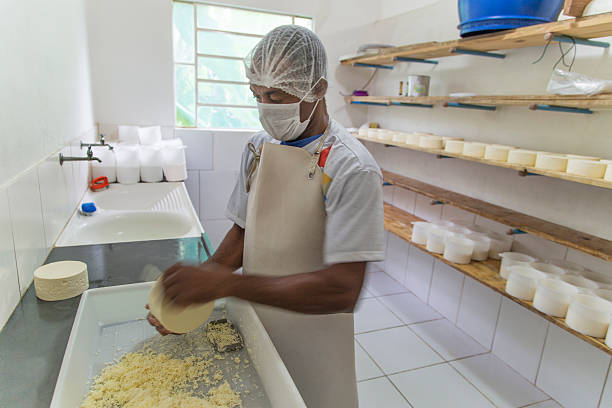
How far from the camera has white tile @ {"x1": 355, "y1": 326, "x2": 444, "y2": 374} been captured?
236 cm

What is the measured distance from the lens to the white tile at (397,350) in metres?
2.36

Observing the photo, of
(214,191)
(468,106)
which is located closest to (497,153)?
(468,106)

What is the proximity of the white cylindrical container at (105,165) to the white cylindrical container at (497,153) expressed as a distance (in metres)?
2.34

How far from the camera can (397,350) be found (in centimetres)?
249

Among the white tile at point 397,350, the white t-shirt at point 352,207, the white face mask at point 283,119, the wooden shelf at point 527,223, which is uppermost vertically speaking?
the white face mask at point 283,119

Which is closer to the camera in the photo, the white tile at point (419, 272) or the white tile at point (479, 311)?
the white tile at point (479, 311)

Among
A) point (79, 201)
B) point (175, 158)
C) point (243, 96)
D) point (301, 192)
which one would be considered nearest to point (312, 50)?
point (301, 192)

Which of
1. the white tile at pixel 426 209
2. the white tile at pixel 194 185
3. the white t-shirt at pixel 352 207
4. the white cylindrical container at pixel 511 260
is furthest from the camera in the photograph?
the white tile at pixel 194 185

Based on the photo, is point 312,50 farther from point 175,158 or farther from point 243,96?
point 243,96

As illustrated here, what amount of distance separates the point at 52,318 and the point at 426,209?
8.90 ft

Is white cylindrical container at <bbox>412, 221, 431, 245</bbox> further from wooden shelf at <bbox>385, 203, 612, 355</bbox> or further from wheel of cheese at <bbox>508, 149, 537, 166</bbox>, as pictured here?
wheel of cheese at <bbox>508, 149, 537, 166</bbox>

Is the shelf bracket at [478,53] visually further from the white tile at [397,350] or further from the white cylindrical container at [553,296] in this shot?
the white tile at [397,350]

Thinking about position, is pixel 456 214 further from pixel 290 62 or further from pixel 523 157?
pixel 290 62

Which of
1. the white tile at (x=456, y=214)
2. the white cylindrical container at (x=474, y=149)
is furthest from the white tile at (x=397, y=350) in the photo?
the white cylindrical container at (x=474, y=149)
